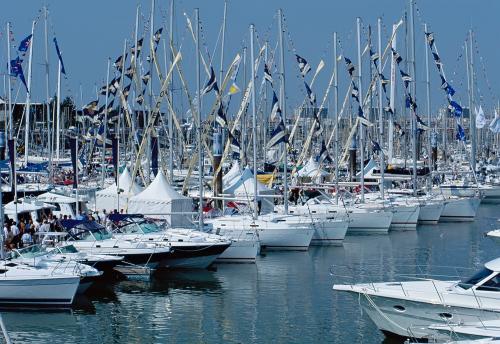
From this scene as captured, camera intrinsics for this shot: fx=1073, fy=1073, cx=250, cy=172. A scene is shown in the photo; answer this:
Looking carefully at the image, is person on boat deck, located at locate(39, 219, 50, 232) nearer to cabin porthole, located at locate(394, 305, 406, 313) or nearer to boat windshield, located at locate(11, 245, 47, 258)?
boat windshield, located at locate(11, 245, 47, 258)

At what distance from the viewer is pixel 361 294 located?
28125 mm

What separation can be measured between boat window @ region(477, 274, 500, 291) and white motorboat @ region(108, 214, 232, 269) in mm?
16029

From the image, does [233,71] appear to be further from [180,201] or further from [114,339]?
[114,339]

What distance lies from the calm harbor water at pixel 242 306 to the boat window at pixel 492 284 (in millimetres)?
2914

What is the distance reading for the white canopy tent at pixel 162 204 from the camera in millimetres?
47156

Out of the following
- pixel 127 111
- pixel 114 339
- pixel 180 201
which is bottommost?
pixel 114 339

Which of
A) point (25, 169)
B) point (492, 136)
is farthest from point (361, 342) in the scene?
point (492, 136)

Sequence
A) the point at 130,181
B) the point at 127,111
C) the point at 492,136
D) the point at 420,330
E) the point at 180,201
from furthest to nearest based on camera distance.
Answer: the point at 492,136 → the point at 127,111 → the point at 130,181 → the point at 180,201 → the point at 420,330

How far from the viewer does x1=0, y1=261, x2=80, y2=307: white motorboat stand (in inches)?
1277

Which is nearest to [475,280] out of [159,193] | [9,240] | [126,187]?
[9,240]

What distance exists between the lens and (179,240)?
40.9 m

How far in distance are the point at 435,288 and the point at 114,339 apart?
30.5ft

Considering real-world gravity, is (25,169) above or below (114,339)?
above

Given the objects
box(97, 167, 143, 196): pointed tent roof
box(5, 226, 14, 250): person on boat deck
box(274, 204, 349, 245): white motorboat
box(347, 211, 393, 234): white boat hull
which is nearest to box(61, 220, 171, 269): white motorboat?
box(5, 226, 14, 250): person on boat deck
